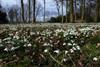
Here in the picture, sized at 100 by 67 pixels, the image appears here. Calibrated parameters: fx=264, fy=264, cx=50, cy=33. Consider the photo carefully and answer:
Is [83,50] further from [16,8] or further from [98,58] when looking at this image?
[16,8]

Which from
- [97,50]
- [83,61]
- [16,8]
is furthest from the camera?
[16,8]

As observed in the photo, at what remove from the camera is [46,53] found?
486 centimetres

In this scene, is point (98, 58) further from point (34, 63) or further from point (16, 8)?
point (16, 8)

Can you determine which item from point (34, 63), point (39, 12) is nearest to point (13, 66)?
point (34, 63)

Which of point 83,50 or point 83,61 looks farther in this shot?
point 83,50

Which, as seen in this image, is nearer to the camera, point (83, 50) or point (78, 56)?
point (78, 56)

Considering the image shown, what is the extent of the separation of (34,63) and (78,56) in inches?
30.9

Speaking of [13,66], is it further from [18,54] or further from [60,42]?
[60,42]

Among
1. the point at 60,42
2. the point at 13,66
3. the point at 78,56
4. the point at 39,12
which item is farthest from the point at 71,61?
the point at 39,12

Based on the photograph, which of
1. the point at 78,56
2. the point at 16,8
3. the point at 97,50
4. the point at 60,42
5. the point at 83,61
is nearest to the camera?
the point at 83,61

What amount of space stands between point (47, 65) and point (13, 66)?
1.87 ft

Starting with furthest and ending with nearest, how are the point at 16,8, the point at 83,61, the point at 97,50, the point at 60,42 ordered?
the point at 16,8 < the point at 60,42 < the point at 97,50 < the point at 83,61

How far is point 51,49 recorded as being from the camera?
5.03m

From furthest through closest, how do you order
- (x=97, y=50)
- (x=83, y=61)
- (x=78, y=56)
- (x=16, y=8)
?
1. (x=16, y=8)
2. (x=97, y=50)
3. (x=78, y=56)
4. (x=83, y=61)
